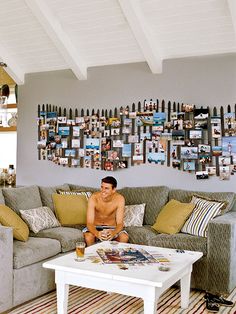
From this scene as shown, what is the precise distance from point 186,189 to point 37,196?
175 cm

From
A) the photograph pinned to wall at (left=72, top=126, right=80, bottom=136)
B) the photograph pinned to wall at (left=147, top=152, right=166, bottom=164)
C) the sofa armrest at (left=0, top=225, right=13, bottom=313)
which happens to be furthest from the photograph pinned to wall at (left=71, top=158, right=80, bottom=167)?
the sofa armrest at (left=0, top=225, right=13, bottom=313)

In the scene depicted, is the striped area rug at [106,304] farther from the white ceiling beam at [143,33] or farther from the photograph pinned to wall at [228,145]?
the white ceiling beam at [143,33]

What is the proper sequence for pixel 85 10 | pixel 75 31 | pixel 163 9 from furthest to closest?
pixel 75 31, pixel 85 10, pixel 163 9

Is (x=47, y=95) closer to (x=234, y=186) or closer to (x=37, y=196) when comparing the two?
(x=37, y=196)

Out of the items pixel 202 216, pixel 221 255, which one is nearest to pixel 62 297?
pixel 221 255

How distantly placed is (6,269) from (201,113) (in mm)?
2861

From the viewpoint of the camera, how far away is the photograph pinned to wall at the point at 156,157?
5250mm

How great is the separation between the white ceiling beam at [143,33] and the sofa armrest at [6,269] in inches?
101

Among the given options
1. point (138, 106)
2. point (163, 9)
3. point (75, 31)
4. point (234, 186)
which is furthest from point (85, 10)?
point (234, 186)

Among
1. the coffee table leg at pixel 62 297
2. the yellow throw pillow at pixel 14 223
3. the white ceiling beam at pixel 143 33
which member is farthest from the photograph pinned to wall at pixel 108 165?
the coffee table leg at pixel 62 297

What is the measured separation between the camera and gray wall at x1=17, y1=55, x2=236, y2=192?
497 centimetres

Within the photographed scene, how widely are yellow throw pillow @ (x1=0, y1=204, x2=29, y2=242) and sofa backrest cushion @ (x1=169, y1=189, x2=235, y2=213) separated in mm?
1788

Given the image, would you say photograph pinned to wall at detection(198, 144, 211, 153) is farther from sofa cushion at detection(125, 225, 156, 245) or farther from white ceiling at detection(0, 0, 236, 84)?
sofa cushion at detection(125, 225, 156, 245)

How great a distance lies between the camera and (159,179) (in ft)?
17.3
